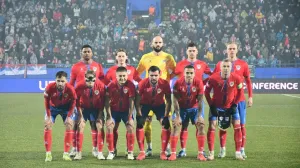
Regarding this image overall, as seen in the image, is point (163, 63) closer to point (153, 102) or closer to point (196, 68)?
point (196, 68)

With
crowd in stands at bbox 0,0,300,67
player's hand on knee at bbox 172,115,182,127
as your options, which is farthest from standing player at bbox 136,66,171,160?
crowd in stands at bbox 0,0,300,67

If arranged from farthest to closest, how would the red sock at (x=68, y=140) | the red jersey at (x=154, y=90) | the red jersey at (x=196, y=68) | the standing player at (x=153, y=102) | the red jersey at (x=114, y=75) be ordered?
the red jersey at (x=114, y=75) < the red jersey at (x=196, y=68) < the red jersey at (x=154, y=90) < the standing player at (x=153, y=102) < the red sock at (x=68, y=140)

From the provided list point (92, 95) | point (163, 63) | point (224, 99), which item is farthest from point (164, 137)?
point (163, 63)

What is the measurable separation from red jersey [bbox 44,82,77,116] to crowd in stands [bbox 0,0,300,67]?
56.3ft

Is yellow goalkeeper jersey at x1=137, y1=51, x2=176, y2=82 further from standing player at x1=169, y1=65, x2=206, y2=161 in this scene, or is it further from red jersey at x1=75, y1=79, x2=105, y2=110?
red jersey at x1=75, y1=79, x2=105, y2=110

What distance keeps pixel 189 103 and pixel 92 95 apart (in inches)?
63.1

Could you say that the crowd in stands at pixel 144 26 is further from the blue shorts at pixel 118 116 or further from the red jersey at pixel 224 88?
the blue shorts at pixel 118 116

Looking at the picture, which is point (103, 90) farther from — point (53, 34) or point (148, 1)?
point (148, 1)

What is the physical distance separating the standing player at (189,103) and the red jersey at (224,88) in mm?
199

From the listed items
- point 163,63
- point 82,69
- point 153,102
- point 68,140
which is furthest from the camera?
point 163,63

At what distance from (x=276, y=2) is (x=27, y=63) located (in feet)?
44.7

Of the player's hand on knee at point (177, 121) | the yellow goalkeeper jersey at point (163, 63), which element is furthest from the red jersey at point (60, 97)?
the yellow goalkeeper jersey at point (163, 63)

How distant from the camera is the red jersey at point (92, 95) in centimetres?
890

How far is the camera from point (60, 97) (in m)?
8.83
